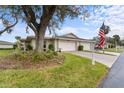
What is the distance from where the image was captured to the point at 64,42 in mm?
11656

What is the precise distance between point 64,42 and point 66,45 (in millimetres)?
361

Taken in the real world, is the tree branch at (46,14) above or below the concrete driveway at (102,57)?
above

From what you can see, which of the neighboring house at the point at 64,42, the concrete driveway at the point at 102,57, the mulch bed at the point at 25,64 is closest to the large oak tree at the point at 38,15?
the neighboring house at the point at 64,42

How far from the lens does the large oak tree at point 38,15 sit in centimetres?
1072

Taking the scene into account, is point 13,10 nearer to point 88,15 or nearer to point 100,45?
point 88,15

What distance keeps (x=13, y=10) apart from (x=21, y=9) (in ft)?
1.64

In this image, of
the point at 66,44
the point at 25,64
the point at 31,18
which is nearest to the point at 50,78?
the point at 25,64

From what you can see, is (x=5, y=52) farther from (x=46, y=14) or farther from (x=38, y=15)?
(x=46, y=14)

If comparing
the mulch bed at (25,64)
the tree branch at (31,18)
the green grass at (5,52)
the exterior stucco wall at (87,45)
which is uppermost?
the tree branch at (31,18)

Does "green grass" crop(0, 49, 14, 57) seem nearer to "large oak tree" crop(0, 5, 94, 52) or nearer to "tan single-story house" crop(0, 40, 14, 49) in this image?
"tan single-story house" crop(0, 40, 14, 49)

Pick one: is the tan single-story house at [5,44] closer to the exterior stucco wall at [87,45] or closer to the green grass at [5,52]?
the green grass at [5,52]

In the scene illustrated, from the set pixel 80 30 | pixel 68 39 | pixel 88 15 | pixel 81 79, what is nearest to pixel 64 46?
pixel 68 39

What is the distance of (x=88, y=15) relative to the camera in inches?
435

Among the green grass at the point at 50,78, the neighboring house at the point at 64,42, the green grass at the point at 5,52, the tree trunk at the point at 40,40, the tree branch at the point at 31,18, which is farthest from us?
the neighboring house at the point at 64,42
